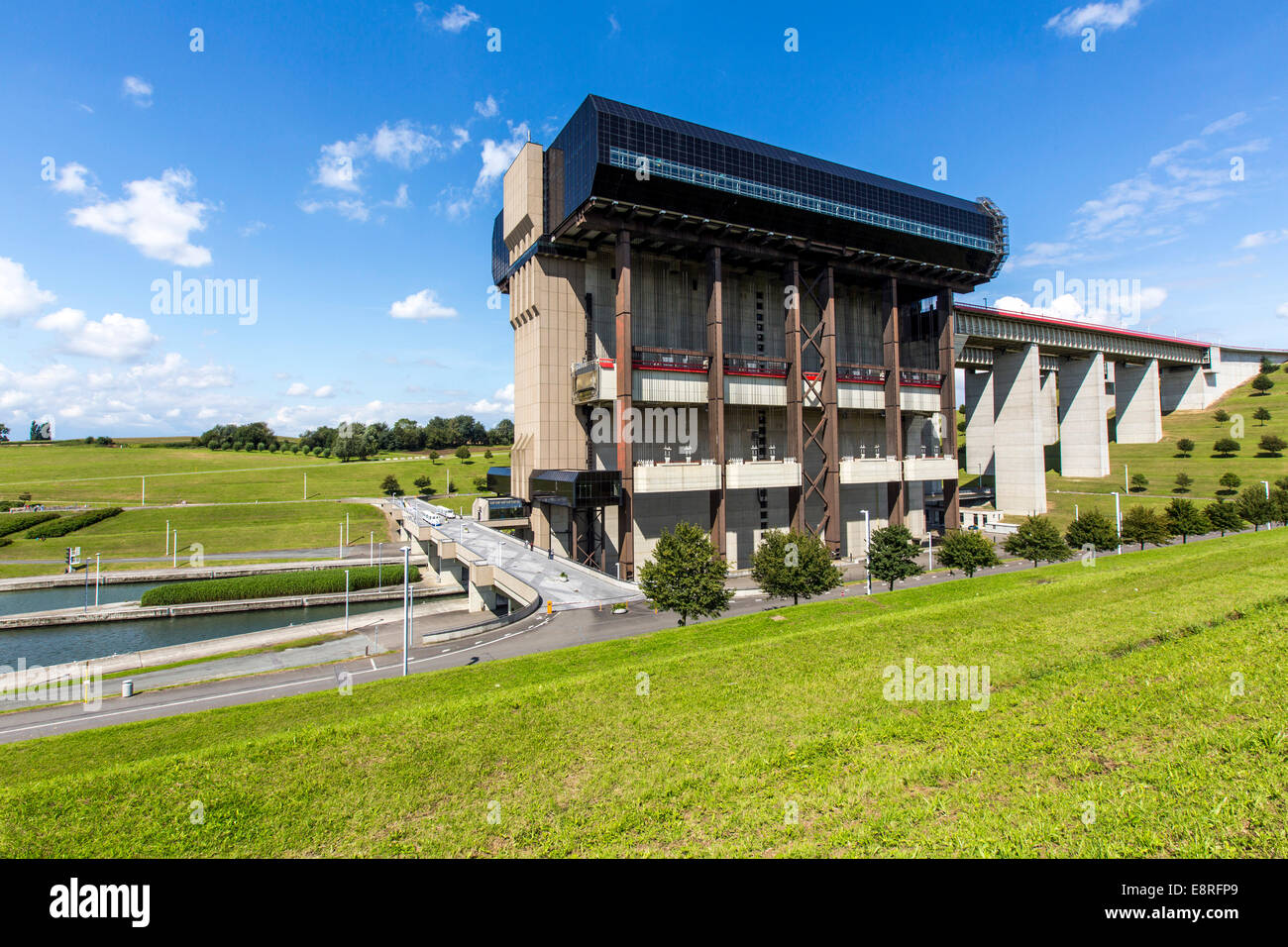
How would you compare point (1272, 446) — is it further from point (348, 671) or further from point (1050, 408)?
point (348, 671)

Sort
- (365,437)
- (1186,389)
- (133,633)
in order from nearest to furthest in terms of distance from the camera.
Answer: (133,633), (1186,389), (365,437)

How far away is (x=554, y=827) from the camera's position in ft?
24.3

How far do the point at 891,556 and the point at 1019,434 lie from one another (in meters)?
48.6

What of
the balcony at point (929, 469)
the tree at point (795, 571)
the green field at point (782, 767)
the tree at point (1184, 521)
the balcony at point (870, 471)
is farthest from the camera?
the balcony at point (929, 469)

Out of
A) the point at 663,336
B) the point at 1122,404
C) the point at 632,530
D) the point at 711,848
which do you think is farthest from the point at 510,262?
the point at 1122,404

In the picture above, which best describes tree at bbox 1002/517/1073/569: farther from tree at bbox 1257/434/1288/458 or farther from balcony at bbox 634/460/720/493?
tree at bbox 1257/434/1288/458

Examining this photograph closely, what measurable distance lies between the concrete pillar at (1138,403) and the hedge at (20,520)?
530 feet

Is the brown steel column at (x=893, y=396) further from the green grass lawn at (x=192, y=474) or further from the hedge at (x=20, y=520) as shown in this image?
the hedge at (x=20, y=520)

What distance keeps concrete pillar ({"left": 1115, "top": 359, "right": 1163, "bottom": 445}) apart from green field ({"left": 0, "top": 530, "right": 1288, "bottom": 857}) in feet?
348

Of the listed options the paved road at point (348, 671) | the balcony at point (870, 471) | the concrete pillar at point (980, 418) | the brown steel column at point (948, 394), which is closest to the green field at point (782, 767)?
the paved road at point (348, 671)

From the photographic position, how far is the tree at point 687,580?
2800cm

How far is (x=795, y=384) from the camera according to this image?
54.0 metres

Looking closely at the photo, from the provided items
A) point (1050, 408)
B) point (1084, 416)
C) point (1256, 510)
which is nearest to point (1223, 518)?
point (1256, 510)
